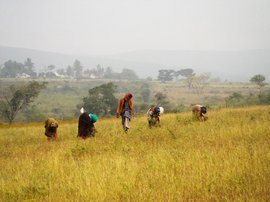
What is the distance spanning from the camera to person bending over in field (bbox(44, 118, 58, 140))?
12.2 meters

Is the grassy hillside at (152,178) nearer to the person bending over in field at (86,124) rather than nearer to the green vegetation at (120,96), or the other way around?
the person bending over in field at (86,124)

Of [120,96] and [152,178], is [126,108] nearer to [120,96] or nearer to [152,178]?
[152,178]

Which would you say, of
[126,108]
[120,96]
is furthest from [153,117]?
[120,96]


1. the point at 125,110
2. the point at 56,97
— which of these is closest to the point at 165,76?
the point at 56,97

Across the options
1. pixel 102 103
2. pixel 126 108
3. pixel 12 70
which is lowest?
pixel 102 103

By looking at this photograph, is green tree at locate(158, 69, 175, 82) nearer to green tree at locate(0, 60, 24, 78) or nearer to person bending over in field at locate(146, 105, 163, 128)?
green tree at locate(0, 60, 24, 78)

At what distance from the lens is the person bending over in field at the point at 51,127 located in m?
12.2

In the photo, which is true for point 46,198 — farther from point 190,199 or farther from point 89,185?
point 190,199

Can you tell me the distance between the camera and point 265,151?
6543mm

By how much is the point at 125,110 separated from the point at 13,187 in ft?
24.3

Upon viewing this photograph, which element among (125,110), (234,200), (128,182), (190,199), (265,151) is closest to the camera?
(234,200)

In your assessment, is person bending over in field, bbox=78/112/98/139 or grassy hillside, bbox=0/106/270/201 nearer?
grassy hillside, bbox=0/106/270/201

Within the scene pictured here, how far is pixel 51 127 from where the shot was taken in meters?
12.4

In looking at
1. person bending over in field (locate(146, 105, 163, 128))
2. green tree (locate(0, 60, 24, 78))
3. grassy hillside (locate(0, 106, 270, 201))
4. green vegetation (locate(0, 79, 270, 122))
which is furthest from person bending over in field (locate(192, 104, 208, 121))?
green tree (locate(0, 60, 24, 78))
